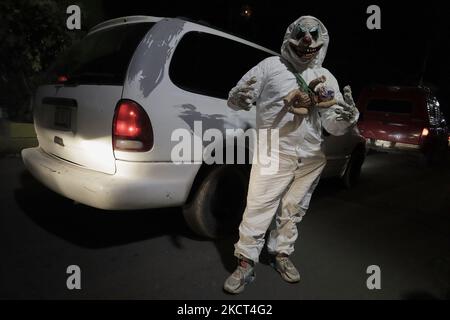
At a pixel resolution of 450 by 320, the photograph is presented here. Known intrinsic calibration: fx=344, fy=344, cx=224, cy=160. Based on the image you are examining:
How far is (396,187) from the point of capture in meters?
Answer: 5.79

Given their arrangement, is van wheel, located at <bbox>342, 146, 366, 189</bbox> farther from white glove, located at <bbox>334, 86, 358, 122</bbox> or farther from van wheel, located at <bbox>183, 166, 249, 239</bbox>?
white glove, located at <bbox>334, 86, 358, 122</bbox>

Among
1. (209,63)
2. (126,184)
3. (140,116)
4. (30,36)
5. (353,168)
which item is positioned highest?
(30,36)

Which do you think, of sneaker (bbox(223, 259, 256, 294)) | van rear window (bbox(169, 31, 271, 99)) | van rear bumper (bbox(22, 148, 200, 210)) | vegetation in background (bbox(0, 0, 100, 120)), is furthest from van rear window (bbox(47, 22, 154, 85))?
vegetation in background (bbox(0, 0, 100, 120))

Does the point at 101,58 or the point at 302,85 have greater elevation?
the point at 101,58

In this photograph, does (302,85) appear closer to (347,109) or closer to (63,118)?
(347,109)

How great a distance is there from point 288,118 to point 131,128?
1.11 metres

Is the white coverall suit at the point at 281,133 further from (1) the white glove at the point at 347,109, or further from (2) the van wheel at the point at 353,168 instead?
(2) the van wheel at the point at 353,168

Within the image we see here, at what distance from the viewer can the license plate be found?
8.92 feet

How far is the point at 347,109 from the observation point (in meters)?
2.43

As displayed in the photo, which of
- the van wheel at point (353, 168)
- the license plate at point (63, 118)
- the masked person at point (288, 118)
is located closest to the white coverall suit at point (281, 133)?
the masked person at point (288, 118)

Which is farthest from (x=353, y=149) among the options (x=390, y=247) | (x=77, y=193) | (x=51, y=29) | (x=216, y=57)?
(x=51, y=29)

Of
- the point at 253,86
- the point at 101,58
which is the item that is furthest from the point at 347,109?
the point at 101,58

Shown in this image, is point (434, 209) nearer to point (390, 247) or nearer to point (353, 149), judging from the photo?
point (353, 149)

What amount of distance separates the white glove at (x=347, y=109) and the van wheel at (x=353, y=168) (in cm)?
289
